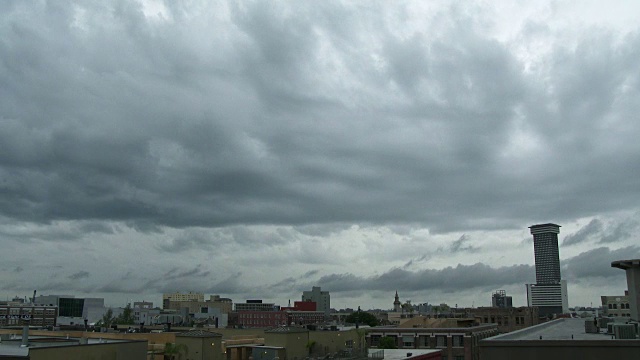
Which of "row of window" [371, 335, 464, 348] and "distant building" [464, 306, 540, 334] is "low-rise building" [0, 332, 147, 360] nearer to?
"row of window" [371, 335, 464, 348]

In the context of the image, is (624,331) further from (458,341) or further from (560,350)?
(458,341)

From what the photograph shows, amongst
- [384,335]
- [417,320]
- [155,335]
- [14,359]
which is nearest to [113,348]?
[14,359]

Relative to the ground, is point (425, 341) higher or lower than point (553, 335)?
lower

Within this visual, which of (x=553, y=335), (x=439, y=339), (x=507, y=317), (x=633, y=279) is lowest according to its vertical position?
(x=439, y=339)

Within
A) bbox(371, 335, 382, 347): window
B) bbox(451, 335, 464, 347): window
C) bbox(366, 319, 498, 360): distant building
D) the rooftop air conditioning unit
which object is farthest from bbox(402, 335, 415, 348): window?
the rooftop air conditioning unit

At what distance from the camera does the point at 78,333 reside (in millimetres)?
86125

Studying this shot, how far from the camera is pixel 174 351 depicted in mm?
71375

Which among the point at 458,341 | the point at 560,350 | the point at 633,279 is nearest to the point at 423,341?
the point at 458,341

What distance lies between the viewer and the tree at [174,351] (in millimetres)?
71062

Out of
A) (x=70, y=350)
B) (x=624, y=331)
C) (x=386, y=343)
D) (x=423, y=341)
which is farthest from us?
(x=423, y=341)

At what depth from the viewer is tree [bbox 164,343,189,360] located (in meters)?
71.1

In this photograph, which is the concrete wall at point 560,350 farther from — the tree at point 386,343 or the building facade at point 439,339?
the tree at point 386,343

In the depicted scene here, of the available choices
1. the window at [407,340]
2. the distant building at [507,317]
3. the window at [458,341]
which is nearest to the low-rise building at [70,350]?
the window at [407,340]

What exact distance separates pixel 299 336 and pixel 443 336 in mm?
32374
